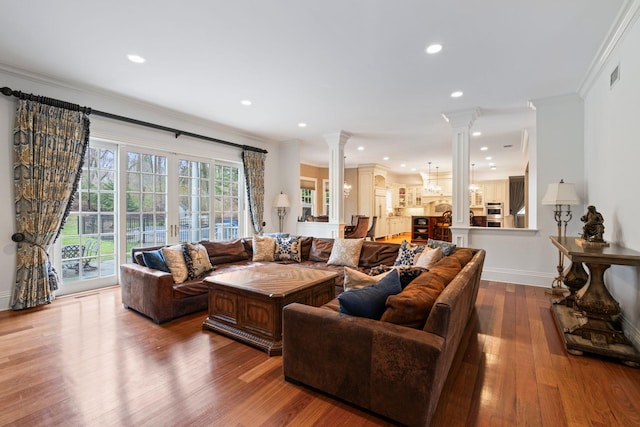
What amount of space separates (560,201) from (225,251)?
4573mm

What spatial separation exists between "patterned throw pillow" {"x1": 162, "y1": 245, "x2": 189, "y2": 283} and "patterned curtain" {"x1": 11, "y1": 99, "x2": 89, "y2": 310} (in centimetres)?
152

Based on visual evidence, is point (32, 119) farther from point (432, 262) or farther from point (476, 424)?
point (476, 424)

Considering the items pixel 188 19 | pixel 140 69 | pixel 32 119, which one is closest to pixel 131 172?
pixel 32 119

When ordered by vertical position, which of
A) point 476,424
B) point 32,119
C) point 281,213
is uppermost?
point 32,119

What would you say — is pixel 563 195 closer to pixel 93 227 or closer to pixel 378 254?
pixel 378 254

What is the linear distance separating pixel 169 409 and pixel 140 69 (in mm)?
3457

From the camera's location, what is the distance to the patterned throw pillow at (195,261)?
359 cm

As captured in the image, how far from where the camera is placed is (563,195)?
394cm

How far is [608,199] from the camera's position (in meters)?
3.22

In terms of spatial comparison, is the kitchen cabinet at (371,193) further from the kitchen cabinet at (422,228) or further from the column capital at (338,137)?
the column capital at (338,137)

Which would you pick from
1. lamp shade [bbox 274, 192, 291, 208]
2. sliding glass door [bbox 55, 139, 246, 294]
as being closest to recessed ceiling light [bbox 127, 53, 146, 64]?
sliding glass door [bbox 55, 139, 246, 294]

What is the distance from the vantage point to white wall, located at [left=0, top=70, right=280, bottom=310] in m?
3.43

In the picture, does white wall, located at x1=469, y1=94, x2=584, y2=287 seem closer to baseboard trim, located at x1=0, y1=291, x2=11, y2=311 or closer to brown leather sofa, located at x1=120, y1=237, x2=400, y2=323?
brown leather sofa, located at x1=120, y1=237, x2=400, y2=323

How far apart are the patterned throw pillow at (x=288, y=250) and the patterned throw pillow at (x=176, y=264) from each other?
1.42m
